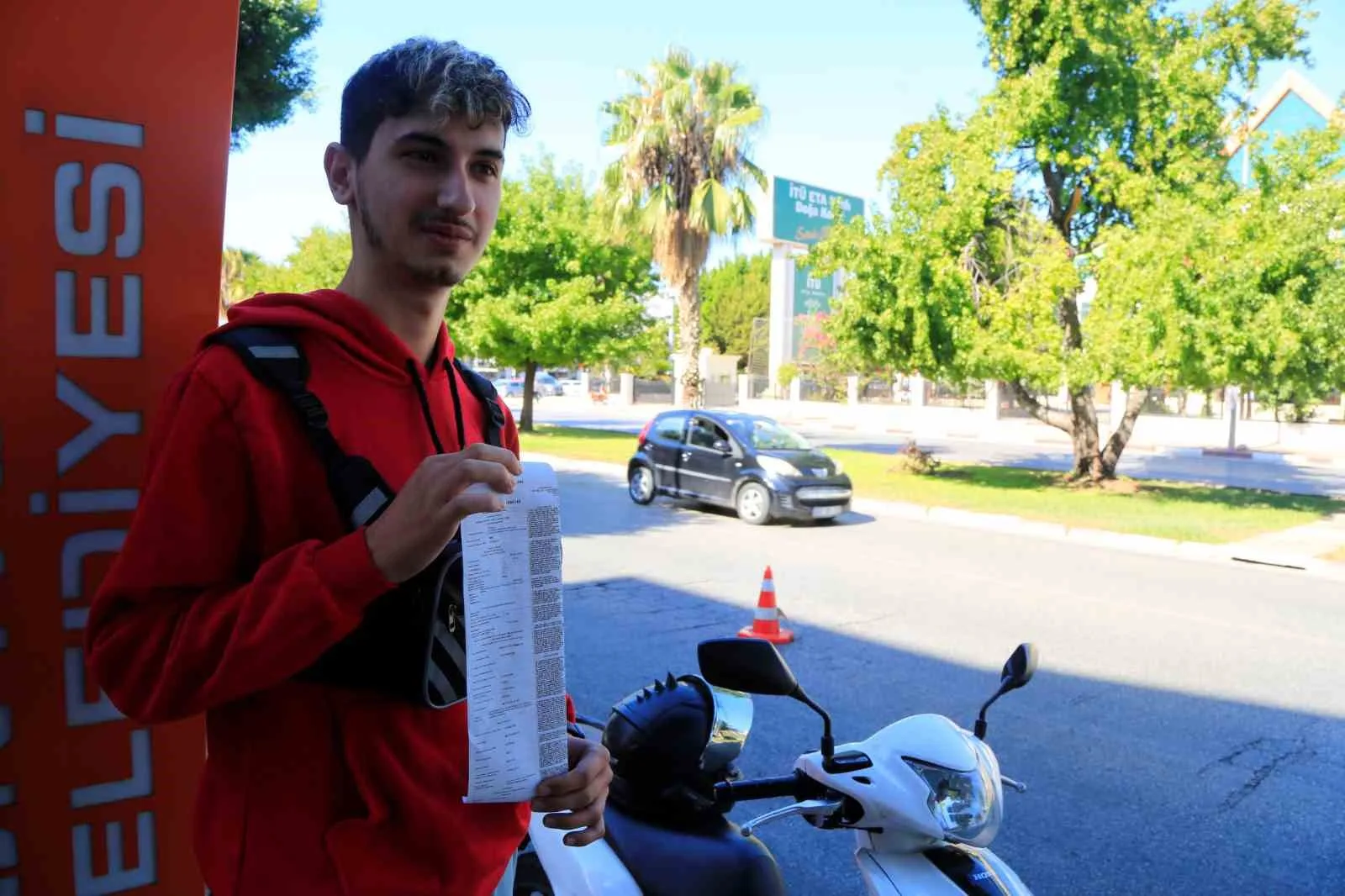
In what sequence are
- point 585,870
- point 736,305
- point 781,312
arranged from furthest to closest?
point 736,305 < point 781,312 < point 585,870

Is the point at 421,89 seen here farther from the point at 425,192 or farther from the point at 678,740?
the point at 678,740

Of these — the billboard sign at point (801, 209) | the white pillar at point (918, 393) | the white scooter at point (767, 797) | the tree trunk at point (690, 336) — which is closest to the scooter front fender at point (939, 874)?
the white scooter at point (767, 797)

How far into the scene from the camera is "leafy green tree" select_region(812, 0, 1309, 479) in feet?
51.4

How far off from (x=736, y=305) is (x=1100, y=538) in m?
54.8

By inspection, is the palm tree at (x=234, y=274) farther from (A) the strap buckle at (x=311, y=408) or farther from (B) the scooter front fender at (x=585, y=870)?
(A) the strap buckle at (x=311, y=408)

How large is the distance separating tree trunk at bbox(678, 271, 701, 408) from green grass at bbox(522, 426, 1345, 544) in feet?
11.2

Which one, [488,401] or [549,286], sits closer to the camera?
[488,401]

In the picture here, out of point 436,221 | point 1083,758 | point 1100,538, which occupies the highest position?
point 436,221

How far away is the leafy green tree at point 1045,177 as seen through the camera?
51.4 feet

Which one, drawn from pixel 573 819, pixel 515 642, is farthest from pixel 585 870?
pixel 515 642

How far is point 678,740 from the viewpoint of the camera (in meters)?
2.01

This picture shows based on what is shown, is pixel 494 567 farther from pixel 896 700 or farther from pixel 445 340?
pixel 896 700

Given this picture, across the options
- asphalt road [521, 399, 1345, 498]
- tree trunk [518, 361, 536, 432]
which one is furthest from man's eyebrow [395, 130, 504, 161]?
tree trunk [518, 361, 536, 432]

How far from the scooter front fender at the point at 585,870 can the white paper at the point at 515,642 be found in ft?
3.54
